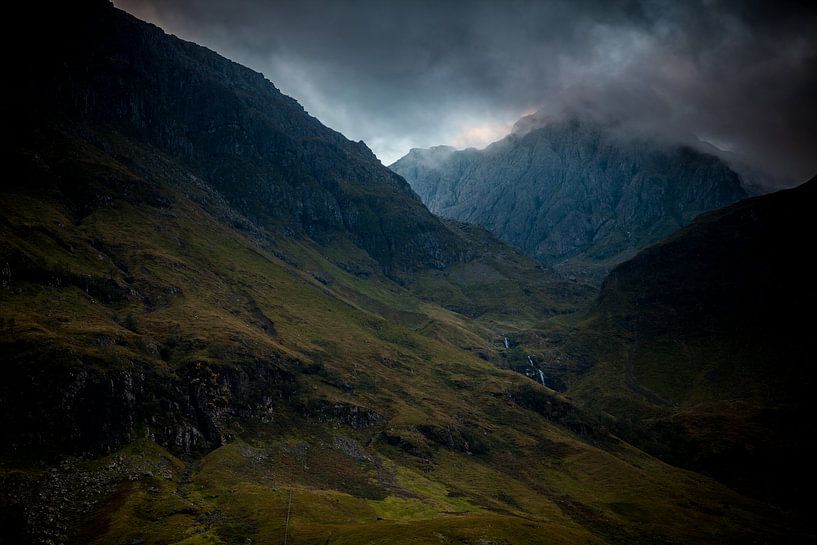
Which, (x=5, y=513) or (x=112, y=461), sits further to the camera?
(x=112, y=461)

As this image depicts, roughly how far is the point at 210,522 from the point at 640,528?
153497 mm

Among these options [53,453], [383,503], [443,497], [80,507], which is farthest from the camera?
[443,497]

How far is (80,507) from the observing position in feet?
413

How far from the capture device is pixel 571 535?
477ft

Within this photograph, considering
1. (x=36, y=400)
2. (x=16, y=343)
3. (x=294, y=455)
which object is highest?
(x=16, y=343)

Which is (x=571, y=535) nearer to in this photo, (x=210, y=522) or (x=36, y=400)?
(x=210, y=522)

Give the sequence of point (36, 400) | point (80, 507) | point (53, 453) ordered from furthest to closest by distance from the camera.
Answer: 1. point (36, 400)
2. point (53, 453)
3. point (80, 507)

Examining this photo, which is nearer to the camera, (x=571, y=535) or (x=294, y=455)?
(x=571, y=535)

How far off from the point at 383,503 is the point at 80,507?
87.1m

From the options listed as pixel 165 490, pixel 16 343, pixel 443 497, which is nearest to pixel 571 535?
pixel 443 497

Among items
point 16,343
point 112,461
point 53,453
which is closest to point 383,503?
point 112,461

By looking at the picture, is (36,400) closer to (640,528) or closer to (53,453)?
(53,453)

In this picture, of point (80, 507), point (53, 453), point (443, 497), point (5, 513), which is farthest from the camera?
point (443, 497)

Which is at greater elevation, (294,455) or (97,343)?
(97,343)
